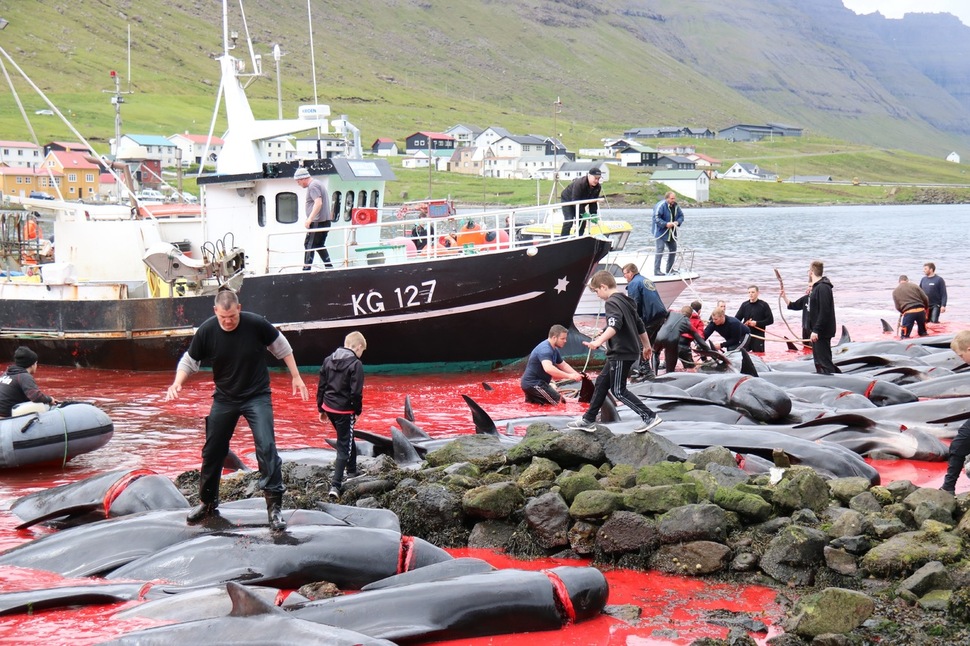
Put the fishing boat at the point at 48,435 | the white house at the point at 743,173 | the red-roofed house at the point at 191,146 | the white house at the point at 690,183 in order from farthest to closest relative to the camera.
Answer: the white house at the point at 743,173 < the white house at the point at 690,183 < the red-roofed house at the point at 191,146 < the fishing boat at the point at 48,435

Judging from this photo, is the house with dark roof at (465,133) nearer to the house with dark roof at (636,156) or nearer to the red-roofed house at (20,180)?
the house with dark roof at (636,156)

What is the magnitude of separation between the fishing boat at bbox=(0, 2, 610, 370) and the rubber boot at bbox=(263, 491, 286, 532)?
10681mm

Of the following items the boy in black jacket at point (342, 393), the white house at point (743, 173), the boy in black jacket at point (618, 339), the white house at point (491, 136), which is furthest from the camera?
the white house at point (743, 173)

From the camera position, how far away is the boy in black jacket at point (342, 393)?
33.1 ft

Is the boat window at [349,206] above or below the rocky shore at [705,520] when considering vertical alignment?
above

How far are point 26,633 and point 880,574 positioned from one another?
6.50 metres

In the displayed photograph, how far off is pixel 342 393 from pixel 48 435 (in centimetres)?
460

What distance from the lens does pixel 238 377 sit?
27.9ft

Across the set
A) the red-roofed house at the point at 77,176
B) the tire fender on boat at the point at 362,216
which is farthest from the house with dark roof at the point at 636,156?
the tire fender on boat at the point at 362,216

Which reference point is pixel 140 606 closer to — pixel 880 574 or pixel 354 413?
pixel 354 413

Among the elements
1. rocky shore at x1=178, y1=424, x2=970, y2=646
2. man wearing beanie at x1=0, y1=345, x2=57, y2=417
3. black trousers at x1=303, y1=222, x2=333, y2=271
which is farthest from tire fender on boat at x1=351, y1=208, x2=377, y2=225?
rocky shore at x1=178, y1=424, x2=970, y2=646

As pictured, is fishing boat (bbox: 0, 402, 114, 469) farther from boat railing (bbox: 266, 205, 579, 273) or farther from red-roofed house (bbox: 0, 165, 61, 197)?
red-roofed house (bbox: 0, 165, 61, 197)

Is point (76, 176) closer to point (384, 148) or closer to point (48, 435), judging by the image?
point (384, 148)

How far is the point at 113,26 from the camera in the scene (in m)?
186
